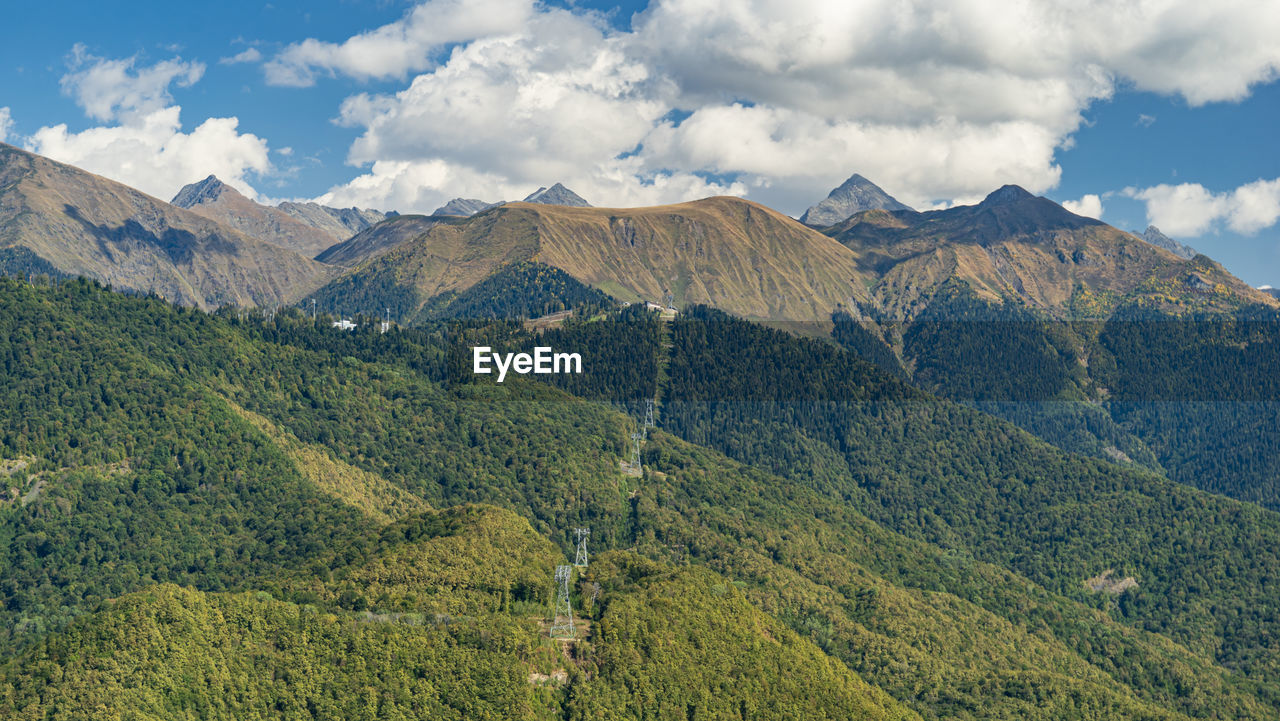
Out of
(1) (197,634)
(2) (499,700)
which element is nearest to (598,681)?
(2) (499,700)

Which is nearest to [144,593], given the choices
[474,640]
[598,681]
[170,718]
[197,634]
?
[197,634]

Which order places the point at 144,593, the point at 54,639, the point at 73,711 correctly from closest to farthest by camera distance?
the point at 73,711, the point at 54,639, the point at 144,593

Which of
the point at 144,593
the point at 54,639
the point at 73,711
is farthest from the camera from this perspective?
the point at 144,593

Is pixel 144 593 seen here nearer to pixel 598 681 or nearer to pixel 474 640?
pixel 474 640

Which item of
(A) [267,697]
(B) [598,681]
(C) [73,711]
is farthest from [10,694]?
(B) [598,681]

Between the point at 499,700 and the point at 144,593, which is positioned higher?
the point at 144,593

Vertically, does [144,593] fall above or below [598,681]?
above

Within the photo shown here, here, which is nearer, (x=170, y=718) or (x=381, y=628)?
(x=170, y=718)

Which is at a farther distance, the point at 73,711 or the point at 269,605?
the point at 269,605

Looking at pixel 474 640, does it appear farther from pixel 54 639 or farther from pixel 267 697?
pixel 54 639
